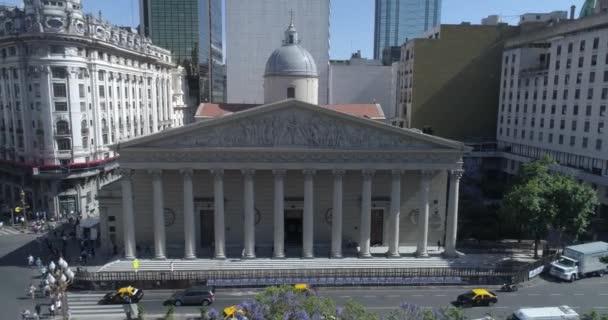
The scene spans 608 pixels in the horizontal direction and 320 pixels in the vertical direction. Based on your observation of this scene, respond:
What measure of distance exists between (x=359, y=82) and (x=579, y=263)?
54811mm

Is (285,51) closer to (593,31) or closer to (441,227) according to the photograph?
(441,227)

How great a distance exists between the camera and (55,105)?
51.7 meters

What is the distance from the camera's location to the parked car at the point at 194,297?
96.7 feet

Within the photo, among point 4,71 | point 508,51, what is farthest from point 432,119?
point 4,71

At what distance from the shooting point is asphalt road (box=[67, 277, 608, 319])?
29234 mm

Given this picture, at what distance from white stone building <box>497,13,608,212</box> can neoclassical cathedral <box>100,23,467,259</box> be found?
22.9 metres

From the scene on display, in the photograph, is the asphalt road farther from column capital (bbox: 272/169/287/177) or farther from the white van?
column capital (bbox: 272/169/287/177)

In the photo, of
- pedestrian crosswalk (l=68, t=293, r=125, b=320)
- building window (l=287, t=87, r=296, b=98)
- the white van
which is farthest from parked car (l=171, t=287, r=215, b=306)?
building window (l=287, t=87, r=296, b=98)

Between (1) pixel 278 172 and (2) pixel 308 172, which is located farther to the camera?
(2) pixel 308 172

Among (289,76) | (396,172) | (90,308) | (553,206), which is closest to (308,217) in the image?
(396,172)

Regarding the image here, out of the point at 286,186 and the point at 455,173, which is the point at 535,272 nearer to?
the point at 455,173

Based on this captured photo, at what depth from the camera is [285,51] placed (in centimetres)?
4812

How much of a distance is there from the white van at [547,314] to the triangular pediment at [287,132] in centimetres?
1444

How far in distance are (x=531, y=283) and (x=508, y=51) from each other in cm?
4384
